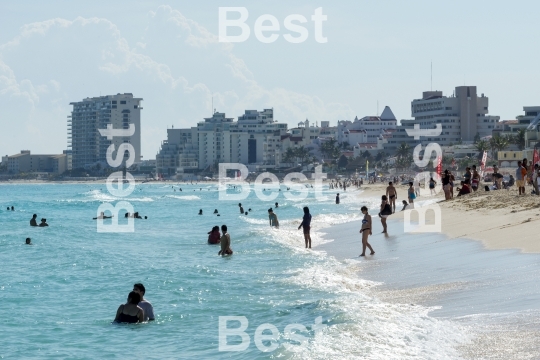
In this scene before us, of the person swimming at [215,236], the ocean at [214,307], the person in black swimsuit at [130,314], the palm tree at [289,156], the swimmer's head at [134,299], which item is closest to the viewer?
the ocean at [214,307]

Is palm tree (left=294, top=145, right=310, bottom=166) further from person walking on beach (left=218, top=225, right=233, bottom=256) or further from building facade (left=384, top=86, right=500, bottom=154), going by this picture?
person walking on beach (left=218, top=225, right=233, bottom=256)

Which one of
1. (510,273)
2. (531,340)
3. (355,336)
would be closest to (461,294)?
(510,273)

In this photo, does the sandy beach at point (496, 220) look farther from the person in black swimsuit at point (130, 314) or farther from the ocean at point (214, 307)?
the person in black swimsuit at point (130, 314)

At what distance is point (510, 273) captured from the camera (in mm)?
12391

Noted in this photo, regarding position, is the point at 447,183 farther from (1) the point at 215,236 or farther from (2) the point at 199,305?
(2) the point at 199,305

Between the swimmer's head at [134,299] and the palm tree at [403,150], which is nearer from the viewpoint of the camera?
the swimmer's head at [134,299]

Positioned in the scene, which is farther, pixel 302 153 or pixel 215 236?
pixel 302 153

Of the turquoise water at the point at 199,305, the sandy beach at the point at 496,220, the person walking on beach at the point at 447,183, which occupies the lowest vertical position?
the turquoise water at the point at 199,305

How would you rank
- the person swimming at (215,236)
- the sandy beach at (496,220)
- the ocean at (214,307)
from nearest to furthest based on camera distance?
the ocean at (214,307) → the sandy beach at (496,220) → the person swimming at (215,236)


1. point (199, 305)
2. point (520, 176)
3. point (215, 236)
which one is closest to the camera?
point (199, 305)

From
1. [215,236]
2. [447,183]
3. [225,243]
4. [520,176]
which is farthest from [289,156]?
[225,243]

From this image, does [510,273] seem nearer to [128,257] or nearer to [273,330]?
[273,330]

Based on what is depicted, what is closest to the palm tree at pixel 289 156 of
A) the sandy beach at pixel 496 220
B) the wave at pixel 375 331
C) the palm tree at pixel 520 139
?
the palm tree at pixel 520 139

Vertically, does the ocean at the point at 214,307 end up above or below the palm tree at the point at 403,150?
below
